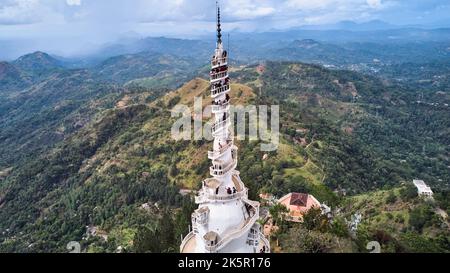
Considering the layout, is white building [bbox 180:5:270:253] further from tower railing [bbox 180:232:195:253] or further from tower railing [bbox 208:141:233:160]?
tower railing [bbox 180:232:195:253]

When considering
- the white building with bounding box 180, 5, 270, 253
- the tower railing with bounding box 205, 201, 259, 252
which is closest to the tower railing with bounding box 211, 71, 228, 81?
the white building with bounding box 180, 5, 270, 253

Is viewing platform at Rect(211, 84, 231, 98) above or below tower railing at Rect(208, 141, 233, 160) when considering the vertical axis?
above

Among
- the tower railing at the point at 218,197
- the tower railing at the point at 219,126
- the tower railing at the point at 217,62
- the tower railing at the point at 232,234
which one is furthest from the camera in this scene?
the tower railing at the point at 219,126

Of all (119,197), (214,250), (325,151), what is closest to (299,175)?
(325,151)

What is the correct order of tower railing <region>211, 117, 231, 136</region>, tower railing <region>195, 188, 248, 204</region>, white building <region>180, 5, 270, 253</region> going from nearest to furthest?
white building <region>180, 5, 270, 253</region> < tower railing <region>195, 188, 248, 204</region> < tower railing <region>211, 117, 231, 136</region>

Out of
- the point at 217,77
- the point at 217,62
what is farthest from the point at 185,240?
the point at 217,62

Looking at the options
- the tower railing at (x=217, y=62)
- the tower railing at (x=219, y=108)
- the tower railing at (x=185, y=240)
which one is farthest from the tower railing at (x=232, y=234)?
Answer: the tower railing at (x=217, y=62)

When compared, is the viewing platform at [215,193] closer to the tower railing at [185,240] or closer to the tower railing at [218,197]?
the tower railing at [218,197]

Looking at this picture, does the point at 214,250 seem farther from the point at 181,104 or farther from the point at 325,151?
the point at 181,104
